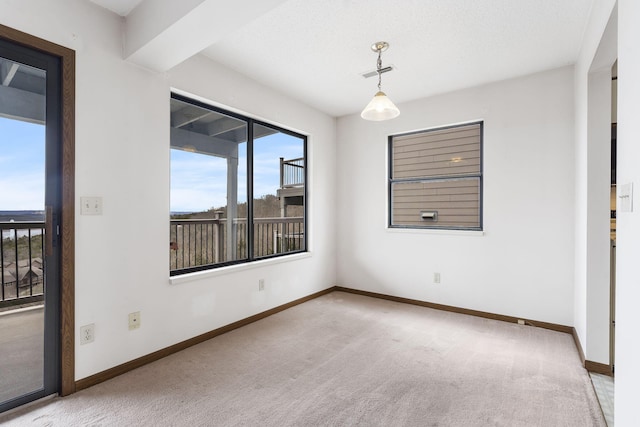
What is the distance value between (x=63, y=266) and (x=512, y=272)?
395 cm

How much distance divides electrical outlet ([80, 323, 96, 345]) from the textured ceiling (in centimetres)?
216

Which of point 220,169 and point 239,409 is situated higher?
point 220,169

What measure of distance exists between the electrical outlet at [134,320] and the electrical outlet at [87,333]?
0.24m

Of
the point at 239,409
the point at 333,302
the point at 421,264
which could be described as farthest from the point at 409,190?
the point at 239,409

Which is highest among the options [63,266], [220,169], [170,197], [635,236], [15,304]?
[220,169]

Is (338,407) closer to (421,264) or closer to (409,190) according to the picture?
(421,264)

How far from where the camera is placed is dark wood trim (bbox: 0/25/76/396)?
208 centimetres

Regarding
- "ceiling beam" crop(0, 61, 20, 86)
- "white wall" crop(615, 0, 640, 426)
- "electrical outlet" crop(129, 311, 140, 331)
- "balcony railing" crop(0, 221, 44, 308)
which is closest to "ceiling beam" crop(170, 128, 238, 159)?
"ceiling beam" crop(0, 61, 20, 86)

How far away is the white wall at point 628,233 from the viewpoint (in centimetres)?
124

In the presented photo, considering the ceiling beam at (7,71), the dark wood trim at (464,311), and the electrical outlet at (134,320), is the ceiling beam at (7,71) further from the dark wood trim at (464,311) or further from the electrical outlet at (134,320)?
the dark wood trim at (464,311)

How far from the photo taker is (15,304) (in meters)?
1.98

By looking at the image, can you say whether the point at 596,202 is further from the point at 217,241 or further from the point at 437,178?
the point at 217,241

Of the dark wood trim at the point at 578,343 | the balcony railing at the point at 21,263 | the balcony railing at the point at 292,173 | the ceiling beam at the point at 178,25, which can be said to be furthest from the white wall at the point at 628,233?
the balcony railing at the point at 292,173

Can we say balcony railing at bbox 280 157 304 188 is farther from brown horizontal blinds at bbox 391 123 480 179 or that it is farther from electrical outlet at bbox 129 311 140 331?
electrical outlet at bbox 129 311 140 331
